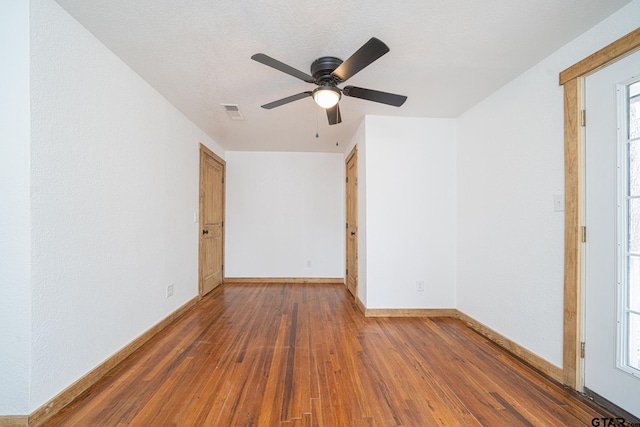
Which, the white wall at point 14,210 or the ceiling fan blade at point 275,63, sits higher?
the ceiling fan blade at point 275,63

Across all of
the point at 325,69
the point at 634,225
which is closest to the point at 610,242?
the point at 634,225

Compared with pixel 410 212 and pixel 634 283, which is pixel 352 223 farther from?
pixel 634 283

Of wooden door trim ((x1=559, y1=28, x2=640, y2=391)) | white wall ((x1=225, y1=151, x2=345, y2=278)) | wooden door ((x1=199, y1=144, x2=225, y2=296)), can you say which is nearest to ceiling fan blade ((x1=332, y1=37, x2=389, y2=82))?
wooden door trim ((x1=559, y1=28, x2=640, y2=391))

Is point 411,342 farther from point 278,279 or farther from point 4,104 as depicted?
point 4,104

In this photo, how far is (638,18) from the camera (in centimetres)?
143

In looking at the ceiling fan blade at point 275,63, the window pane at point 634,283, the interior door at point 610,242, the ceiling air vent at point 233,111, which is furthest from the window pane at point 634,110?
the ceiling air vent at point 233,111

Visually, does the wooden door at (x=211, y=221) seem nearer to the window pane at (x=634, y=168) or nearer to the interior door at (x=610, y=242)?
the interior door at (x=610, y=242)

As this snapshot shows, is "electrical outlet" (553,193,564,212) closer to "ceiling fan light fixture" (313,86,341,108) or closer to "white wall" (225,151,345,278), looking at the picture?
"ceiling fan light fixture" (313,86,341,108)

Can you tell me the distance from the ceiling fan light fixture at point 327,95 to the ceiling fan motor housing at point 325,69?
7cm

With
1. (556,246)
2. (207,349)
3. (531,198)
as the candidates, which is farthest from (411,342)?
(207,349)

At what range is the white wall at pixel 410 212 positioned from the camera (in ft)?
9.96

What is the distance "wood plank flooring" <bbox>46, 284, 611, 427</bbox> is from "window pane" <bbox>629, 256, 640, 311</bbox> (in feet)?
2.23

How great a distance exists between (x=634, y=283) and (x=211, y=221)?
442 cm

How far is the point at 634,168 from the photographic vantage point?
147 cm
